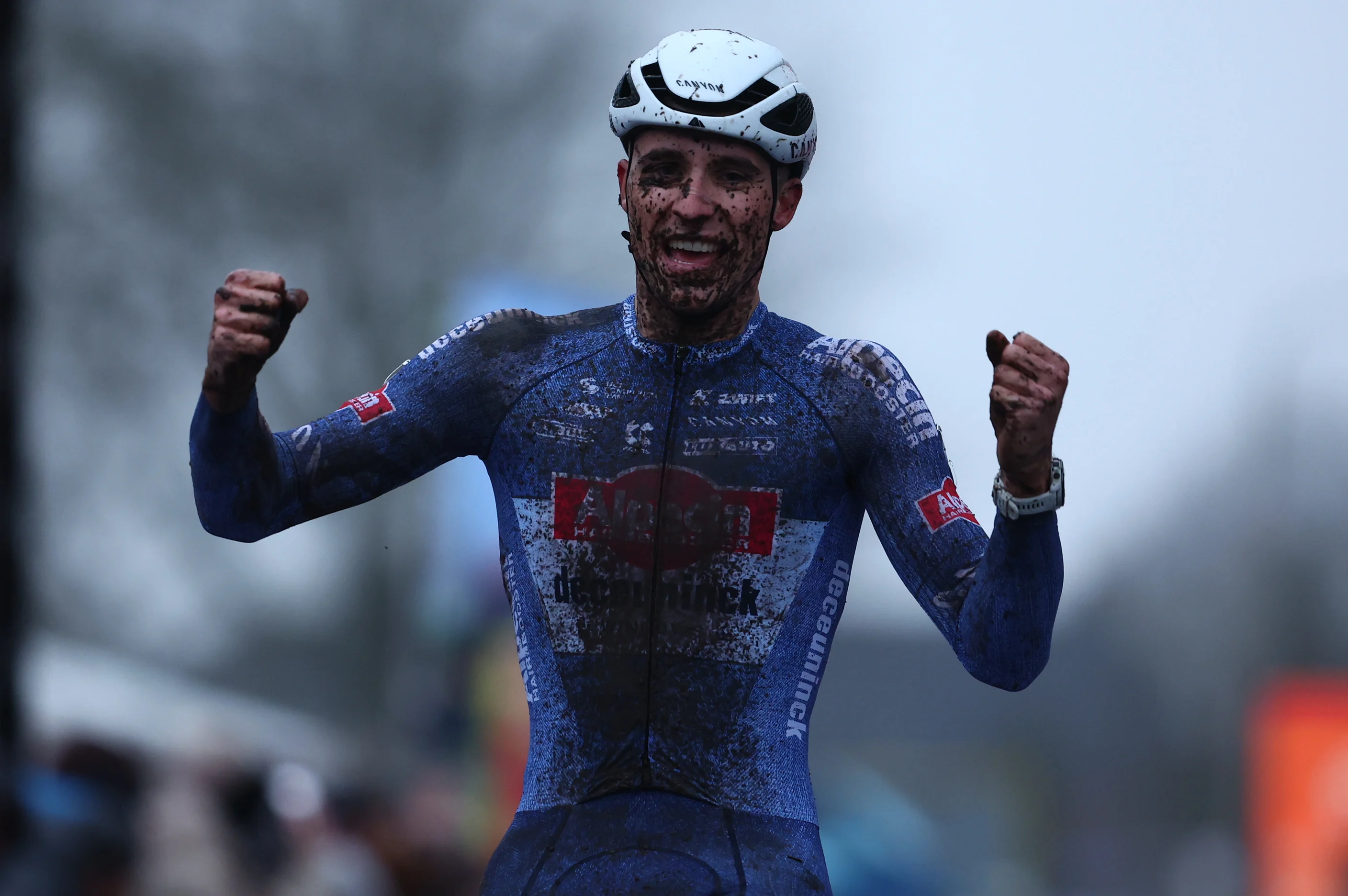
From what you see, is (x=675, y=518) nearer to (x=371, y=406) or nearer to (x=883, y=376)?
(x=883, y=376)

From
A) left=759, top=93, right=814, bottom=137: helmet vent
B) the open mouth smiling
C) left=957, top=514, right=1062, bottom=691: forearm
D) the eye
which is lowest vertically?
left=957, top=514, right=1062, bottom=691: forearm

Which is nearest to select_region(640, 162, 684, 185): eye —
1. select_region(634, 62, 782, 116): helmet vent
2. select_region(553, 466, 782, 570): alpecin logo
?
select_region(634, 62, 782, 116): helmet vent

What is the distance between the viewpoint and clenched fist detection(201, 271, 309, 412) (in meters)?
3.68

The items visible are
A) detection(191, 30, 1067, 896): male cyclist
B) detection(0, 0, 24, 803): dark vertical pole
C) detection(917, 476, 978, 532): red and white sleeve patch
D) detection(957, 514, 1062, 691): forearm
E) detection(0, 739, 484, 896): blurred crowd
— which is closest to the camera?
detection(957, 514, 1062, 691): forearm

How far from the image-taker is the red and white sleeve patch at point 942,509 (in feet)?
12.9

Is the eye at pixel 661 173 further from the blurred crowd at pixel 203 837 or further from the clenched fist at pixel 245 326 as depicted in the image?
the blurred crowd at pixel 203 837

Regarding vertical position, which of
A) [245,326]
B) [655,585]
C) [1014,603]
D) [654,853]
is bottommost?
[654,853]

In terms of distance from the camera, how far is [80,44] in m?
20.2

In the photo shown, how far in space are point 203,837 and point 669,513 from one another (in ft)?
18.4

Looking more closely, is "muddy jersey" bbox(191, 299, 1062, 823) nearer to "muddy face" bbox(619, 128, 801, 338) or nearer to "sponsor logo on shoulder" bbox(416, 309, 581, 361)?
"sponsor logo on shoulder" bbox(416, 309, 581, 361)

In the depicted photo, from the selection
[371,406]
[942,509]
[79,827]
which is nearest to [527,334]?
[371,406]

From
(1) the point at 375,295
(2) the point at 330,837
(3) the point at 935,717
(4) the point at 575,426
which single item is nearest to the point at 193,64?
(1) the point at 375,295

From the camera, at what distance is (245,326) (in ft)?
12.1

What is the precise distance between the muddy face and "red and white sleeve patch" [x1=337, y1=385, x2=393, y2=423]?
2.21 feet
